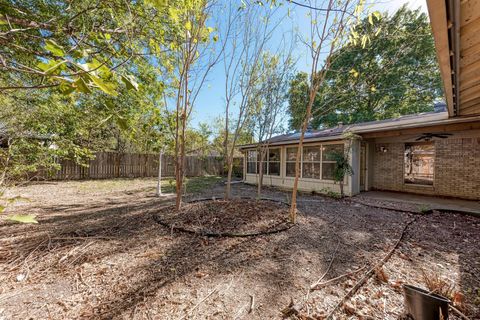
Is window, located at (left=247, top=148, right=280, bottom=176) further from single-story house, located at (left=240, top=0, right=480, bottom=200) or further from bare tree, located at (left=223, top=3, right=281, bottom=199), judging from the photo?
bare tree, located at (left=223, top=3, right=281, bottom=199)

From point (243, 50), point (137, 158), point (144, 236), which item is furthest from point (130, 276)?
point (137, 158)

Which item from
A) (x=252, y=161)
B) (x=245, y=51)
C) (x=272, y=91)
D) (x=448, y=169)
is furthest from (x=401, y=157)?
(x=245, y=51)

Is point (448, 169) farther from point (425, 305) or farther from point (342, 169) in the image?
point (425, 305)

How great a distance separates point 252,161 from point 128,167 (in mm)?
8042

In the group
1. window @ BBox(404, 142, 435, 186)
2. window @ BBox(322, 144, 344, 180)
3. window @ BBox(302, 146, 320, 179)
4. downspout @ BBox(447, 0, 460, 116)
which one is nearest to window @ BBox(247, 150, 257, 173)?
window @ BBox(302, 146, 320, 179)

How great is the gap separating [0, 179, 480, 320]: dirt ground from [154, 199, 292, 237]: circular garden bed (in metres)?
0.18

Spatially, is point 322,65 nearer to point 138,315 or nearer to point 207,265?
point 207,265

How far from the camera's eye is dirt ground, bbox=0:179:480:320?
69.7 inches

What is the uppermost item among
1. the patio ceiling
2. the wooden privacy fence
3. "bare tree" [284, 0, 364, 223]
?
"bare tree" [284, 0, 364, 223]

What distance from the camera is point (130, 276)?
7.14 feet

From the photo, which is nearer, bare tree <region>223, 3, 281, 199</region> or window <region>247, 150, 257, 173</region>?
bare tree <region>223, 3, 281, 199</region>

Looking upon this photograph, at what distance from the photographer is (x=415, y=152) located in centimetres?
773

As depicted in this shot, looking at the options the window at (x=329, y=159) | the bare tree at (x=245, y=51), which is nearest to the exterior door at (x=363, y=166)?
the window at (x=329, y=159)

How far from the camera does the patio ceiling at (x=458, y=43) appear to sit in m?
1.91
